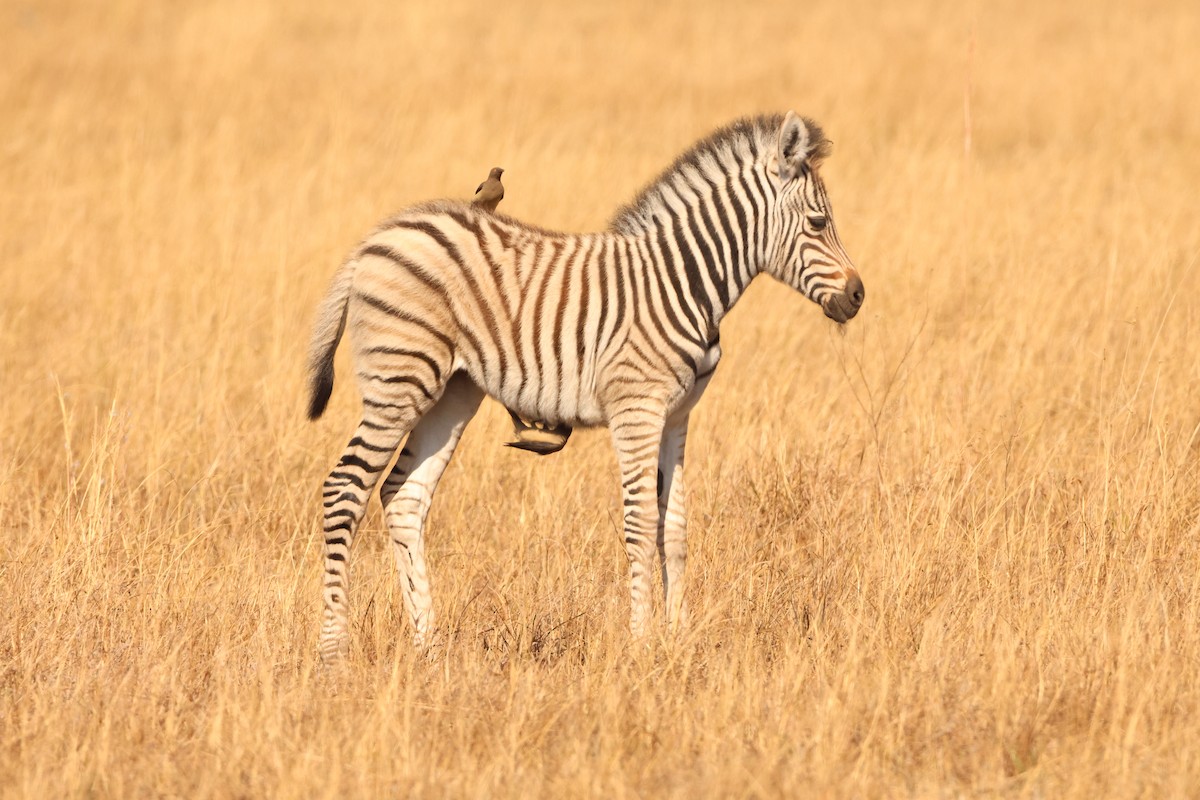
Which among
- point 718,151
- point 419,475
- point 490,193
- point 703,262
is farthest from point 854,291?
point 419,475

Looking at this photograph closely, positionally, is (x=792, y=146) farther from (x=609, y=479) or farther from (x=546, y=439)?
(x=609, y=479)

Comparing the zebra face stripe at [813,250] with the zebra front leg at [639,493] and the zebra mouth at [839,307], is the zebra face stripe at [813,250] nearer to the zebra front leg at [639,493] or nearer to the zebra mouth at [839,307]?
the zebra mouth at [839,307]

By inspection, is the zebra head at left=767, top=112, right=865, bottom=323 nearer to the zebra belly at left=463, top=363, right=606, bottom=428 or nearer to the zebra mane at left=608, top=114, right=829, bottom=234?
the zebra mane at left=608, top=114, right=829, bottom=234

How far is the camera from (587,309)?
18.8 ft

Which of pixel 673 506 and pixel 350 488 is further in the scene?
pixel 673 506

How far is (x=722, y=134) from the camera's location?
5898mm

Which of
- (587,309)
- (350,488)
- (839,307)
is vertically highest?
(839,307)

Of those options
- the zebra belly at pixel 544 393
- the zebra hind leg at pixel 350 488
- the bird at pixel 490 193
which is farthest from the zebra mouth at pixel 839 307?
the zebra hind leg at pixel 350 488

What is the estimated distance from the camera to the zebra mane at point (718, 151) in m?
5.81

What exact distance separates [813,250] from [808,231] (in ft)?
0.27

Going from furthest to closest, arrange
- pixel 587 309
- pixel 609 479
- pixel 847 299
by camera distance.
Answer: pixel 609 479 < pixel 587 309 < pixel 847 299

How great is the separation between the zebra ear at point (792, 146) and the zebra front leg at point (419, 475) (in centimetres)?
160

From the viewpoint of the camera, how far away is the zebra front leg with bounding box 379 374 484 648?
19.7 ft

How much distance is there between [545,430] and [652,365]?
A: 59 cm
